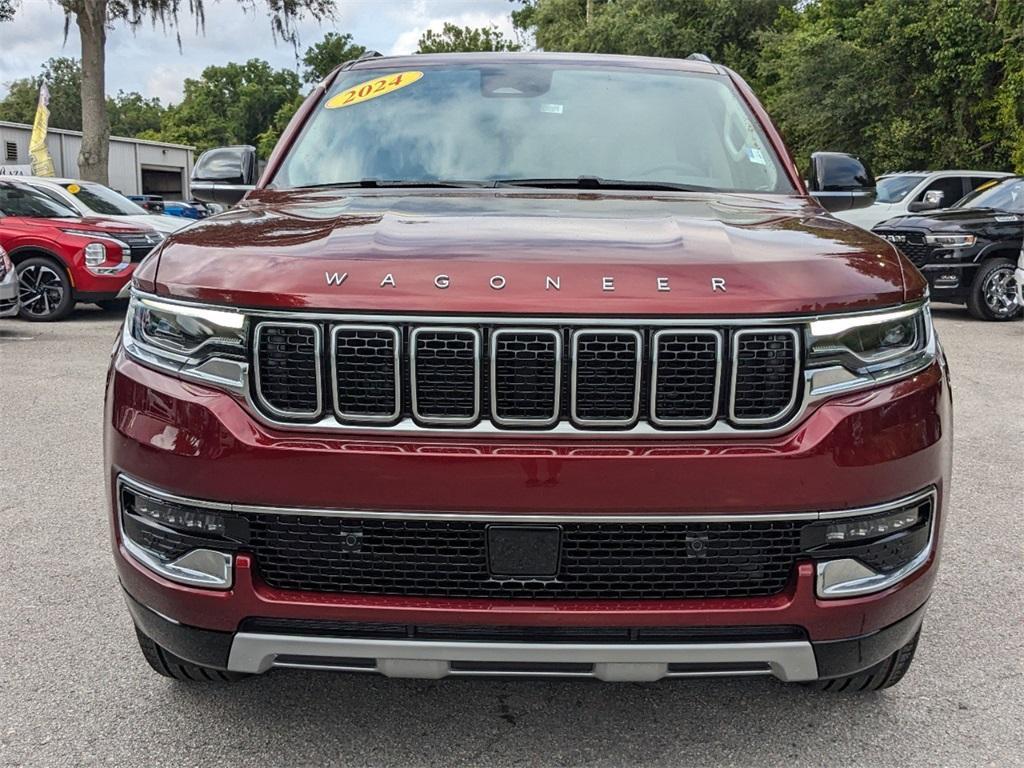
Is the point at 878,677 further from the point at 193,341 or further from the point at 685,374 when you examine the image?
the point at 193,341

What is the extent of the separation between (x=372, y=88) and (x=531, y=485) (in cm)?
225

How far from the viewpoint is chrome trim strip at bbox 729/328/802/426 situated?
2.23 metres

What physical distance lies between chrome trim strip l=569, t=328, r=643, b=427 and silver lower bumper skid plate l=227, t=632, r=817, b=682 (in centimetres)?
49

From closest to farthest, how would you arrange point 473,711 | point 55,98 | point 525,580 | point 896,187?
1. point 525,580
2. point 473,711
3. point 896,187
4. point 55,98

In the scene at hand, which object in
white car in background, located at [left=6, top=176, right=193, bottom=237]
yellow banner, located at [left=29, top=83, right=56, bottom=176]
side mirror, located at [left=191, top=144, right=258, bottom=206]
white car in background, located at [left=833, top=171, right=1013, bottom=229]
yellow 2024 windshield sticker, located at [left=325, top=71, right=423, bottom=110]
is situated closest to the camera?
yellow 2024 windshield sticker, located at [left=325, top=71, right=423, bottom=110]

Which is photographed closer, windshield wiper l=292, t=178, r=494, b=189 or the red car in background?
windshield wiper l=292, t=178, r=494, b=189

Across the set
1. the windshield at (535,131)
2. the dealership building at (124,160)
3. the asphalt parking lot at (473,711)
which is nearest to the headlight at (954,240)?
the asphalt parking lot at (473,711)

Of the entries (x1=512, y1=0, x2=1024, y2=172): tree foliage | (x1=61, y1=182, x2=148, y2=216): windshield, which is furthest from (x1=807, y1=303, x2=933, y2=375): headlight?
(x1=512, y1=0, x2=1024, y2=172): tree foliage

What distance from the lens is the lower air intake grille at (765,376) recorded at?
7.36 feet

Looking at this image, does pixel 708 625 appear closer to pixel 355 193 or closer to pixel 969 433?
pixel 355 193

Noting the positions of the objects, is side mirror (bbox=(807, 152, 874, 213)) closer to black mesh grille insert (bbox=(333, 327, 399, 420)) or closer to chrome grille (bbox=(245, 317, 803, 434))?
chrome grille (bbox=(245, 317, 803, 434))

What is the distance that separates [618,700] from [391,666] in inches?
37.2

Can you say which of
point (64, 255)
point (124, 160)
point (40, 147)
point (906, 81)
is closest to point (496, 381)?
point (64, 255)

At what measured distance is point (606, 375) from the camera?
223 centimetres
